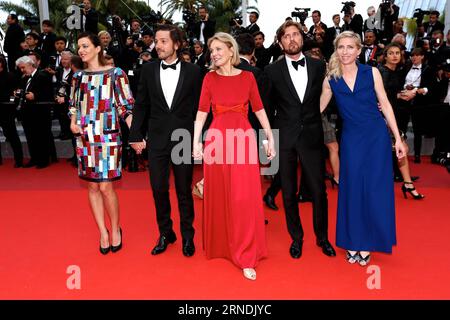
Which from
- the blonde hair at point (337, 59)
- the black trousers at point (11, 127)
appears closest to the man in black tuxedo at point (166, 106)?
the blonde hair at point (337, 59)

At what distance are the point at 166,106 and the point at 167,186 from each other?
0.61 meters

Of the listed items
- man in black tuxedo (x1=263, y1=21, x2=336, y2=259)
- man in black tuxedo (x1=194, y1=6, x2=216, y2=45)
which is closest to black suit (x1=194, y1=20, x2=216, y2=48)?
man in black tuxedo (x1=194, y1=6, x2=216, y2=45)

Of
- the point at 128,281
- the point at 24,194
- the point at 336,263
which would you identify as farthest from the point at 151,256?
the point at 24,194

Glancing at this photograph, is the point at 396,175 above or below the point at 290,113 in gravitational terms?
below

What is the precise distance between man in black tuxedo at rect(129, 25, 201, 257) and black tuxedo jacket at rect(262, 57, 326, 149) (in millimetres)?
567

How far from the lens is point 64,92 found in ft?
23.0

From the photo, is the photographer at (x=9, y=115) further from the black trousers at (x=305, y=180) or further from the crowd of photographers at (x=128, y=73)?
the black trousers at (x=305, y=180)

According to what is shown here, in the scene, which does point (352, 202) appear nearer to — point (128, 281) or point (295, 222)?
point (295, 222)

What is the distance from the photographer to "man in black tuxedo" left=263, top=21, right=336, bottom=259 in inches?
135

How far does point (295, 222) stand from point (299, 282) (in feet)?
1.89

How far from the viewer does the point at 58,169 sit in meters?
7.39

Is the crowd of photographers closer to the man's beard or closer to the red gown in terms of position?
the man's beard

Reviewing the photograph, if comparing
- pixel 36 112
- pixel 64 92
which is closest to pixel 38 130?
pixel 36 112
